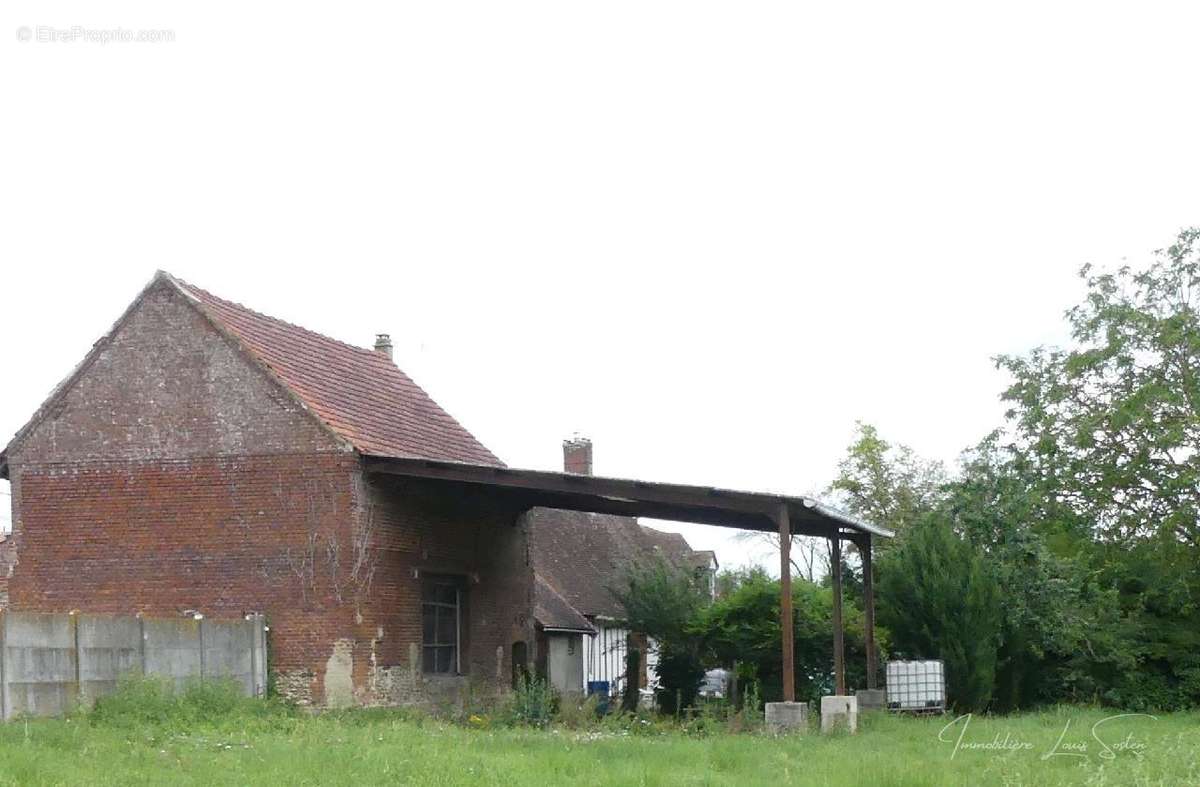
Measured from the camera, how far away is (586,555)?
4197 centimetres

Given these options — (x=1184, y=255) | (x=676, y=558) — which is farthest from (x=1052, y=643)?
(x=676, y=558)

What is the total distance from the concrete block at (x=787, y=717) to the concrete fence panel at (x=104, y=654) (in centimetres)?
750

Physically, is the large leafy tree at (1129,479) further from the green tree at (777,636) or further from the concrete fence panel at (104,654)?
the concrete fence panel at (104,654)

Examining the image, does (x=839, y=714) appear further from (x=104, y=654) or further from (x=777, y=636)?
(x=104, y=654)

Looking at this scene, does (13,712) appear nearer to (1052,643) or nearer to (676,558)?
(1052,643)

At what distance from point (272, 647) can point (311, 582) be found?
1140 mm

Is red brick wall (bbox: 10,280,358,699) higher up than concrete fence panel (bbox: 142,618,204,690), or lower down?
higher up

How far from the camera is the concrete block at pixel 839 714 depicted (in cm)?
1914

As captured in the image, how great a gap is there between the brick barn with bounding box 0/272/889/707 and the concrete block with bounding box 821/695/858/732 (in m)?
2.70

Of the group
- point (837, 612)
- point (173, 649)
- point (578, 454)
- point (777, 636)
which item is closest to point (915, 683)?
point (837, 612)

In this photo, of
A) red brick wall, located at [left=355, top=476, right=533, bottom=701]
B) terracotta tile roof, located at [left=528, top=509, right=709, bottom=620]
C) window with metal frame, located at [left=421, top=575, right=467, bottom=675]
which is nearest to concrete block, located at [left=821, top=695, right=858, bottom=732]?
red brick wall, located at [left=355, top=476, right=533, bottom=701]

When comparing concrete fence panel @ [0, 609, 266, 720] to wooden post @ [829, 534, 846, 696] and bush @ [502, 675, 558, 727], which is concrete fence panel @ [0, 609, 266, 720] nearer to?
bush @ [502, 675, 558, 727]

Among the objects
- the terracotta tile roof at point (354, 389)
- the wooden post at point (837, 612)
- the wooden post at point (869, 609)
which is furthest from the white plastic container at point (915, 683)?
the terracotta tile roof at point (354, 389)

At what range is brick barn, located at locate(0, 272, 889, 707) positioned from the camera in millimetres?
20984
